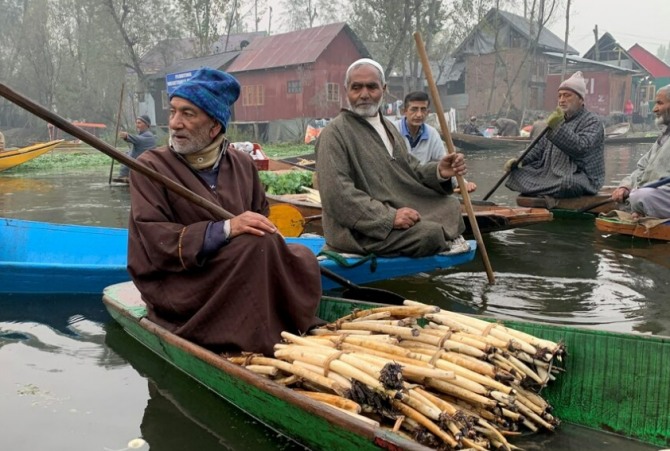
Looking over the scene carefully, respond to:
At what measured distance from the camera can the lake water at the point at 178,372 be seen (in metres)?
3.02

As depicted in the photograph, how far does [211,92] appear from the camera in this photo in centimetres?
323

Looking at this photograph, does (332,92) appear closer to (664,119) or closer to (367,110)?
(664,119)

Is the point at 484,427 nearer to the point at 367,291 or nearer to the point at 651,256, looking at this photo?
the point at 367,291

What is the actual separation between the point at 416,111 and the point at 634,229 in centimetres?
273

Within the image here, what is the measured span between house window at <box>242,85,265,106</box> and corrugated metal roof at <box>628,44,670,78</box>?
28390mm

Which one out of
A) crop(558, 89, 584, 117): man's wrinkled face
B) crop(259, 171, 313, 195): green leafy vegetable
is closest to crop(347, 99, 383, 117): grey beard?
crop(558, 89, 584, 117): man's wrinkled face

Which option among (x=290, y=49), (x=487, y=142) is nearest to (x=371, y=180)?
(x=487, y=142)

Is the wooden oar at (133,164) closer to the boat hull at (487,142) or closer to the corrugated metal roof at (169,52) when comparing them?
the boat hull at (487,142)

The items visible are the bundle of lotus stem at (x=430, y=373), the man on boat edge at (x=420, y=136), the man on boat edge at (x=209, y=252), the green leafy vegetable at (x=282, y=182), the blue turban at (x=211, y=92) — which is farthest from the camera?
the green leafy vegetable at (x=282, y=182)

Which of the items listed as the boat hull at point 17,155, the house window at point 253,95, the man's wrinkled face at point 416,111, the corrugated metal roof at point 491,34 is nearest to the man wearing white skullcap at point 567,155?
the man's wrinkled face at point 416,111

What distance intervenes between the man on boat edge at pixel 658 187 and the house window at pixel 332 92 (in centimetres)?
2361

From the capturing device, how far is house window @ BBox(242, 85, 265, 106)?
31.3m

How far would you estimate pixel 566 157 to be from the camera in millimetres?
7500

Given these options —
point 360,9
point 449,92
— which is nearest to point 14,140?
point 360,9
